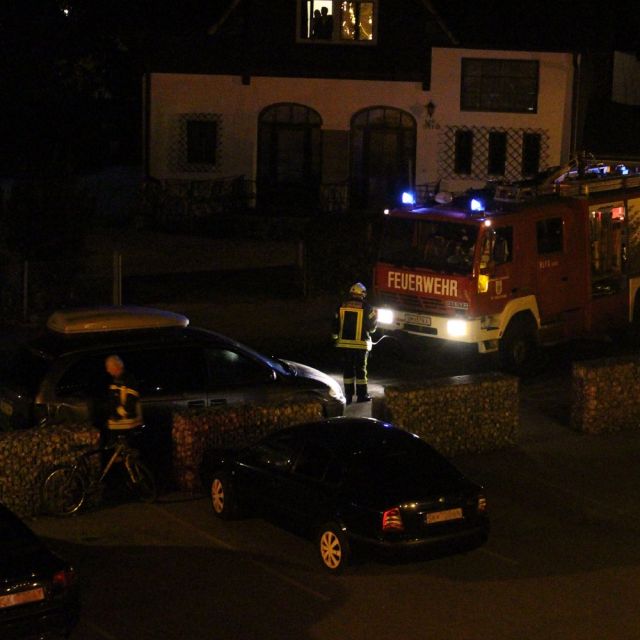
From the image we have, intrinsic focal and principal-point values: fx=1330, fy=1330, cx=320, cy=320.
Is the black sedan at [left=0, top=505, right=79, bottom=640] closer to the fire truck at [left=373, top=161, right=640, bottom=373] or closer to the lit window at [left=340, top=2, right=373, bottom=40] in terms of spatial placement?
the fire truck at [left=373, top=161, right=640, bottom=373]

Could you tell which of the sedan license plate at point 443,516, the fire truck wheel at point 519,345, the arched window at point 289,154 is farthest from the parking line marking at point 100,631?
the arched window at point 289,154

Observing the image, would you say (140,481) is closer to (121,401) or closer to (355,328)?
(121,401)

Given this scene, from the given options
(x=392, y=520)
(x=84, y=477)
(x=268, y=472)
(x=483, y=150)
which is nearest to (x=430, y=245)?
(x=268, y=472)

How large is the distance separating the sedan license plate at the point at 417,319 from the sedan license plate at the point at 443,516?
27.1ft

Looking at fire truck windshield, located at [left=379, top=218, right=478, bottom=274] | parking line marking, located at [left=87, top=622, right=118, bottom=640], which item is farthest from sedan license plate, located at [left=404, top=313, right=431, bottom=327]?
parking line marking, located at [left=87, top=622, right=118, bottom=640]

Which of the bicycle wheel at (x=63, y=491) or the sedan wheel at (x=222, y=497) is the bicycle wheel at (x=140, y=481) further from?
the sedan wheel at (x=222, y=497)

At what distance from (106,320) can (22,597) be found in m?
5.79

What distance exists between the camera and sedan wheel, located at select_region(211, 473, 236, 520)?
40.7ft

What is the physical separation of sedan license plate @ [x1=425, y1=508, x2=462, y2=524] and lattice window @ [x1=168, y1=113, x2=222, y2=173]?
25924 millimetres

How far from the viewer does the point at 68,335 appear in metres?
13.9

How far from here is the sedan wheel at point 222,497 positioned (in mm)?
12398

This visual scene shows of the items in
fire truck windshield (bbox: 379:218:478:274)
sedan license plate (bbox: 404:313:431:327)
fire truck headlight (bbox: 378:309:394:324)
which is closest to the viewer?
fire truck windshield (bbox: 379:218:478:274)

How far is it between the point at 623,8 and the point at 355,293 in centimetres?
2667

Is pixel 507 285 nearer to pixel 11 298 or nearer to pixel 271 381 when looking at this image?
pixel 271 381
